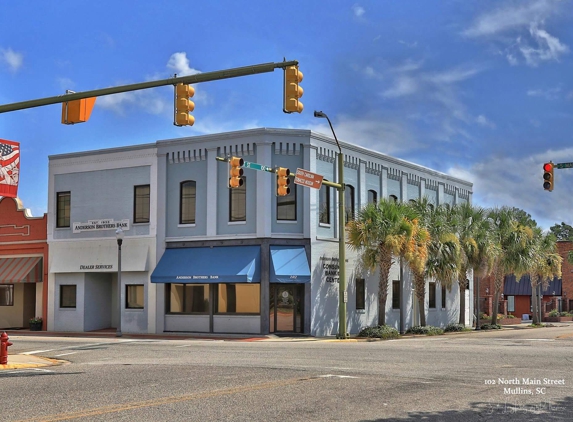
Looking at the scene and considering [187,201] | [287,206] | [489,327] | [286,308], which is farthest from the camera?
[489,327]

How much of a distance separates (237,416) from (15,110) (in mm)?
11345

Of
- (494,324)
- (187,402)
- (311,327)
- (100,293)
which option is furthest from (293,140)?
(187,402)

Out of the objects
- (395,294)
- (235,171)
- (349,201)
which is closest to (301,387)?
(235,171)

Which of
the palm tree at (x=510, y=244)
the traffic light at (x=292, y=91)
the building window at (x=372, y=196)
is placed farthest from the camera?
the palm tree at (x=510, y=244)

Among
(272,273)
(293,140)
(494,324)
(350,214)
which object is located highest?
(293,140)

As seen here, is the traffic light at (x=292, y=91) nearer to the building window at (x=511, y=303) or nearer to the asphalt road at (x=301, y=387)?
the asphalt road at (x=301, y=387)

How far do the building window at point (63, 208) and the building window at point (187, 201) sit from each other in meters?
6.73

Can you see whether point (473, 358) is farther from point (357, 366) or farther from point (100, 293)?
point (100, 293)

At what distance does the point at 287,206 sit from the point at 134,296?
8.97 meters

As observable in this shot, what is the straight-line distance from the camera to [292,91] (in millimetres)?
A: 16203

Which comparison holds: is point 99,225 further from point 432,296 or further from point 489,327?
point 489,327

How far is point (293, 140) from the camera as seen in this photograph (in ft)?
115

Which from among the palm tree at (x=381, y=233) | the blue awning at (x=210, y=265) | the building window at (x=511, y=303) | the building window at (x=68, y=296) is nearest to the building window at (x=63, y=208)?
the building window at (x=68, y=296)

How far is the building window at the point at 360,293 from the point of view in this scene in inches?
1502
